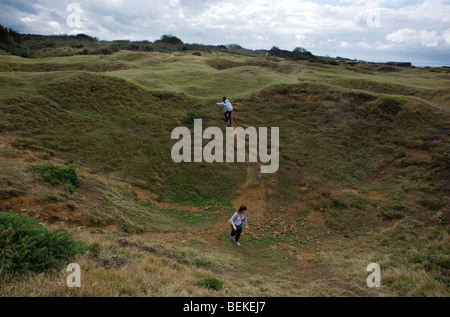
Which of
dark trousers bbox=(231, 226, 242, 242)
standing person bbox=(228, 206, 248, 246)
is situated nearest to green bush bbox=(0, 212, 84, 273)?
standing person bbox=(228, 206, 248, 246)

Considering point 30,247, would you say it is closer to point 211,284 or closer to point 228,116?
point 211,284

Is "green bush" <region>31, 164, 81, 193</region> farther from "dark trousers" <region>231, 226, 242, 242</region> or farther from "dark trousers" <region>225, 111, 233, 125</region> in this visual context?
"dark trousers" <region>225, 111, 233, 125</region>

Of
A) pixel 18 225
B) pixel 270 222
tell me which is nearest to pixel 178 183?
pixel 270 222

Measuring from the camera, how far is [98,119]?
15.7m

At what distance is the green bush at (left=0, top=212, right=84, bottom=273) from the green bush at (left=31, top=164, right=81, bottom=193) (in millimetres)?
4231

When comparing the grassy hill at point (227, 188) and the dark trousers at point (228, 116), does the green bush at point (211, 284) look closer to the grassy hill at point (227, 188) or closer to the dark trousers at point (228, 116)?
the grassy hill at point (227, 188)

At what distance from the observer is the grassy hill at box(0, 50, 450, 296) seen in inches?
245

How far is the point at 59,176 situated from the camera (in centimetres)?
948

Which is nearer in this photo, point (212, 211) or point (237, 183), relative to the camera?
point (212, 211)

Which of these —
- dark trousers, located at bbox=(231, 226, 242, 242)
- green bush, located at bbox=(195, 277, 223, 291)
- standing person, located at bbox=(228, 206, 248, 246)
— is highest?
green bush, located at bbox=(195, 277, 223, 291)

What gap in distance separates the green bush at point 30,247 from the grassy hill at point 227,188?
213 mm

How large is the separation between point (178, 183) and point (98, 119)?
636 cm
